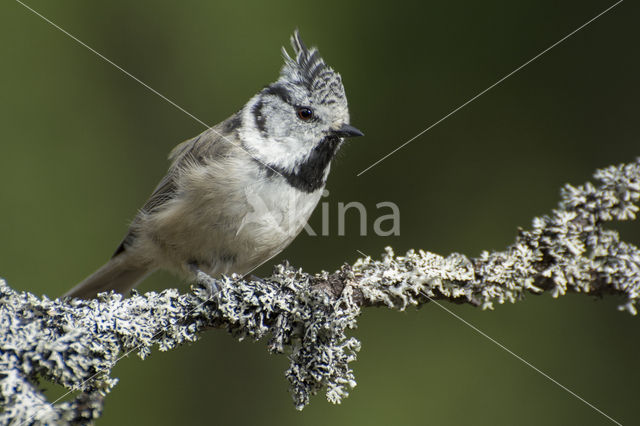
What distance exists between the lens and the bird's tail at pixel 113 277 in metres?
3.47

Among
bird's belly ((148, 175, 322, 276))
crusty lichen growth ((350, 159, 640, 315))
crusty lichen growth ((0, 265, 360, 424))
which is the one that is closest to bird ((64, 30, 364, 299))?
bird's belly ((148, 175, 322, 276))

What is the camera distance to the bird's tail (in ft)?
11.4

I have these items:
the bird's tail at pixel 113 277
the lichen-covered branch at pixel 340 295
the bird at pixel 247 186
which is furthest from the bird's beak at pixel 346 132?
the bird's tail at pixel 113 277

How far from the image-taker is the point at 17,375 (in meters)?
1.74

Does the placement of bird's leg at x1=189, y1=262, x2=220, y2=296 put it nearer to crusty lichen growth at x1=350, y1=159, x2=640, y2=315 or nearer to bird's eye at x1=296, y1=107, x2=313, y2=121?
crusty lichen growth at x1=350, y1=159, x2=640, y2=315

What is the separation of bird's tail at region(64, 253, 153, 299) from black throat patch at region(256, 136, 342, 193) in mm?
1038

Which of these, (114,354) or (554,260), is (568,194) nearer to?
(554,260)

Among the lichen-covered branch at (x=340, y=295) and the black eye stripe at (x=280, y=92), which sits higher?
the black eye stripe at (x=280, y=92)

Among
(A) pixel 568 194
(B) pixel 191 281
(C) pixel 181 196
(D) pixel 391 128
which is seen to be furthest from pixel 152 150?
(A) pixel 568 194

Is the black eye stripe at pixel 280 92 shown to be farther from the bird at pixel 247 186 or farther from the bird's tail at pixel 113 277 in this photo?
the bird's tail at pixel 113 277

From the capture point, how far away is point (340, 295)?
2361 mm

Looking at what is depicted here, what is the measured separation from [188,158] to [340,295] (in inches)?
56.5

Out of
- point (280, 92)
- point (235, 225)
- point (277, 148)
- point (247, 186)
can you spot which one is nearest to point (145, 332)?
point (235, 225)

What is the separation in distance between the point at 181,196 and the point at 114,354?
1305 mm
